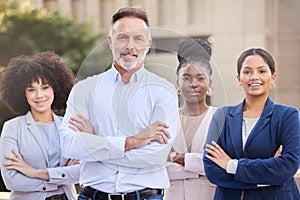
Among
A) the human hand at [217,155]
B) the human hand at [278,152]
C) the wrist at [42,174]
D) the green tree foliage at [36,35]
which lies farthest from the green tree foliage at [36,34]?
the human hand at [278,152]

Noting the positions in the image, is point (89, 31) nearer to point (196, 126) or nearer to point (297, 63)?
point (297, 63)

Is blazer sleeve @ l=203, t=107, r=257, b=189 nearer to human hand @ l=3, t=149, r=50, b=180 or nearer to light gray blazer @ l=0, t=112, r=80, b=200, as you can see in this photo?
light gray blazer @ l=0, t=112, r=80, b=200

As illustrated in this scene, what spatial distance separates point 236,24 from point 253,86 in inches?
346

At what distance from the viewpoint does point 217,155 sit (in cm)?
237

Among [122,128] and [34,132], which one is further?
[34,132]

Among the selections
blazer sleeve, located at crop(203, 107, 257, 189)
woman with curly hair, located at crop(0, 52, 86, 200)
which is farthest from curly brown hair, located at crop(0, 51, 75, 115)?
blazer sleeve, located at crop(203, 107, 257, 189)

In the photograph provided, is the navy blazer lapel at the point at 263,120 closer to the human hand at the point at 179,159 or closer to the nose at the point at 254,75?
the nose at the point at 254,75

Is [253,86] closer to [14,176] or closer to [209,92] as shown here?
[209,92]

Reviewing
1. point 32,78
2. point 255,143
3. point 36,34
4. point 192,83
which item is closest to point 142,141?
point 192,83

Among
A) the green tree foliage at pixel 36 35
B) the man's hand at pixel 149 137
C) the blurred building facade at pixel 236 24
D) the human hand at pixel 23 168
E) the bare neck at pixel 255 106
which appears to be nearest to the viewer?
the man's hand at pixel 149 137

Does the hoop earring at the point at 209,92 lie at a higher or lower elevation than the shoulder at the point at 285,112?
higher

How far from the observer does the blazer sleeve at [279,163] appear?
2.28 meters

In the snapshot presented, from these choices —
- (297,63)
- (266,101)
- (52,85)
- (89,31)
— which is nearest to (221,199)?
(266,101)

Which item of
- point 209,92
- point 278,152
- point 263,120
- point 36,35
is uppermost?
point 36,35
